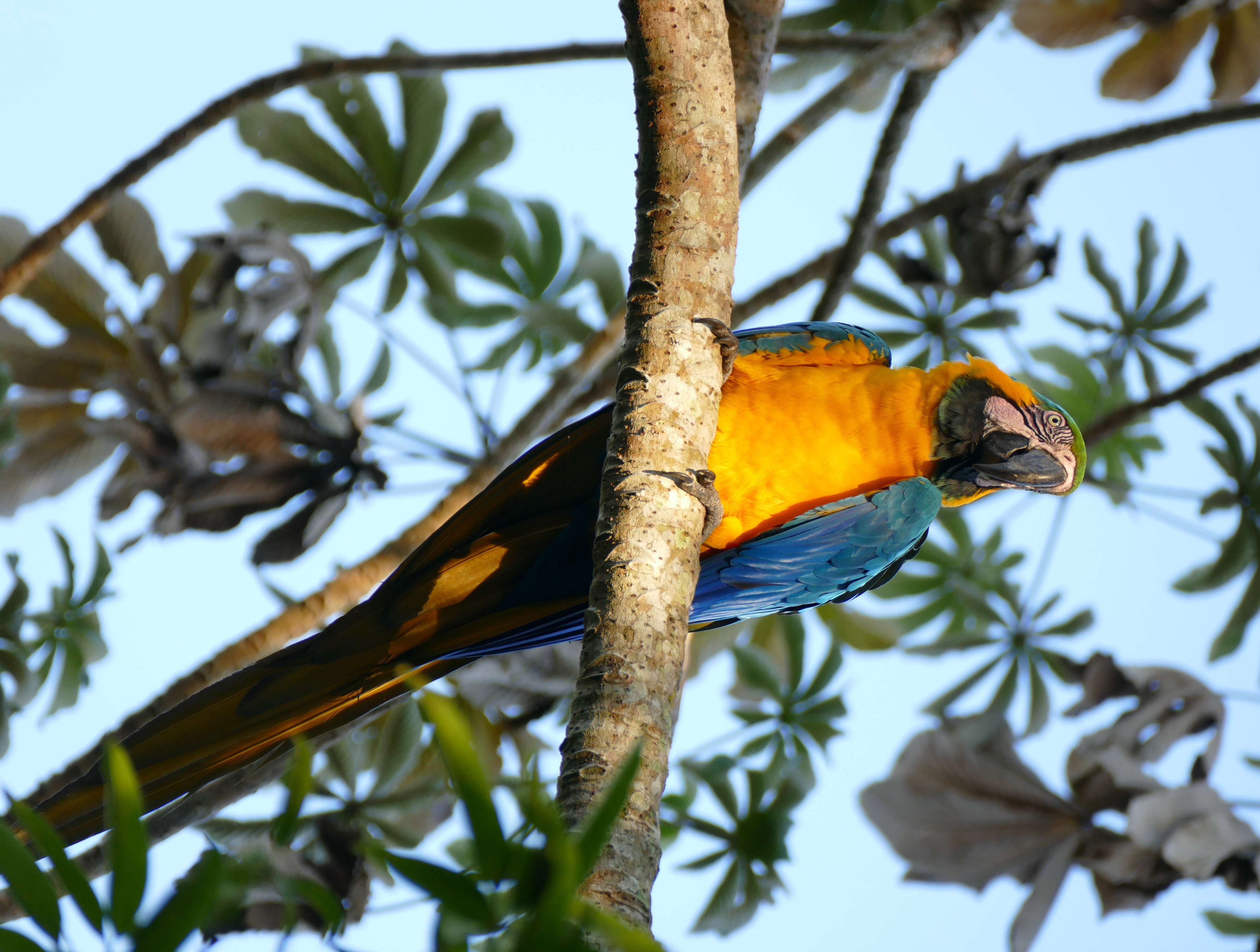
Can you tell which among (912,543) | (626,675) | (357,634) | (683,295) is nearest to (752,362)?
(912,543)

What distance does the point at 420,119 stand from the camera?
2670mm

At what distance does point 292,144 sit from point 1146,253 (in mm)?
2730

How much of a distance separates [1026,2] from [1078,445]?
1591 mm

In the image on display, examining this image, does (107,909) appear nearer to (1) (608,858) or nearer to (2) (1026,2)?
(1) (608,858)

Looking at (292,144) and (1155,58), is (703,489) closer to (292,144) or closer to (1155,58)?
(292,144)

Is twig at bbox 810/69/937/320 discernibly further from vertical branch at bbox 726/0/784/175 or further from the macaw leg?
the macaw leg

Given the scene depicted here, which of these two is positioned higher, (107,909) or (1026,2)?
(1026,2)

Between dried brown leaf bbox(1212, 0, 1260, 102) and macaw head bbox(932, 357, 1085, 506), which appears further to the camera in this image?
dried brown leaf bbox(1212, 0, 1260, 102)

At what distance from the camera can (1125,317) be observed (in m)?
3.18

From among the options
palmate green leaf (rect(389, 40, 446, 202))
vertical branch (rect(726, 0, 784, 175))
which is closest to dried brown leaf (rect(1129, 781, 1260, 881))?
vertical branch (rect(726, 0, 784, 175))

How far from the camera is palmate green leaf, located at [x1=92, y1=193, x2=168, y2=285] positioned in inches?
98.0

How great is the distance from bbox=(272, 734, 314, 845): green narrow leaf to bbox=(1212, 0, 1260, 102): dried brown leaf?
136 inches

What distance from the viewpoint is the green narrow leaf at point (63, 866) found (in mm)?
705

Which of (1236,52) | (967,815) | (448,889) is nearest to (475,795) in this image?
(448,889)
